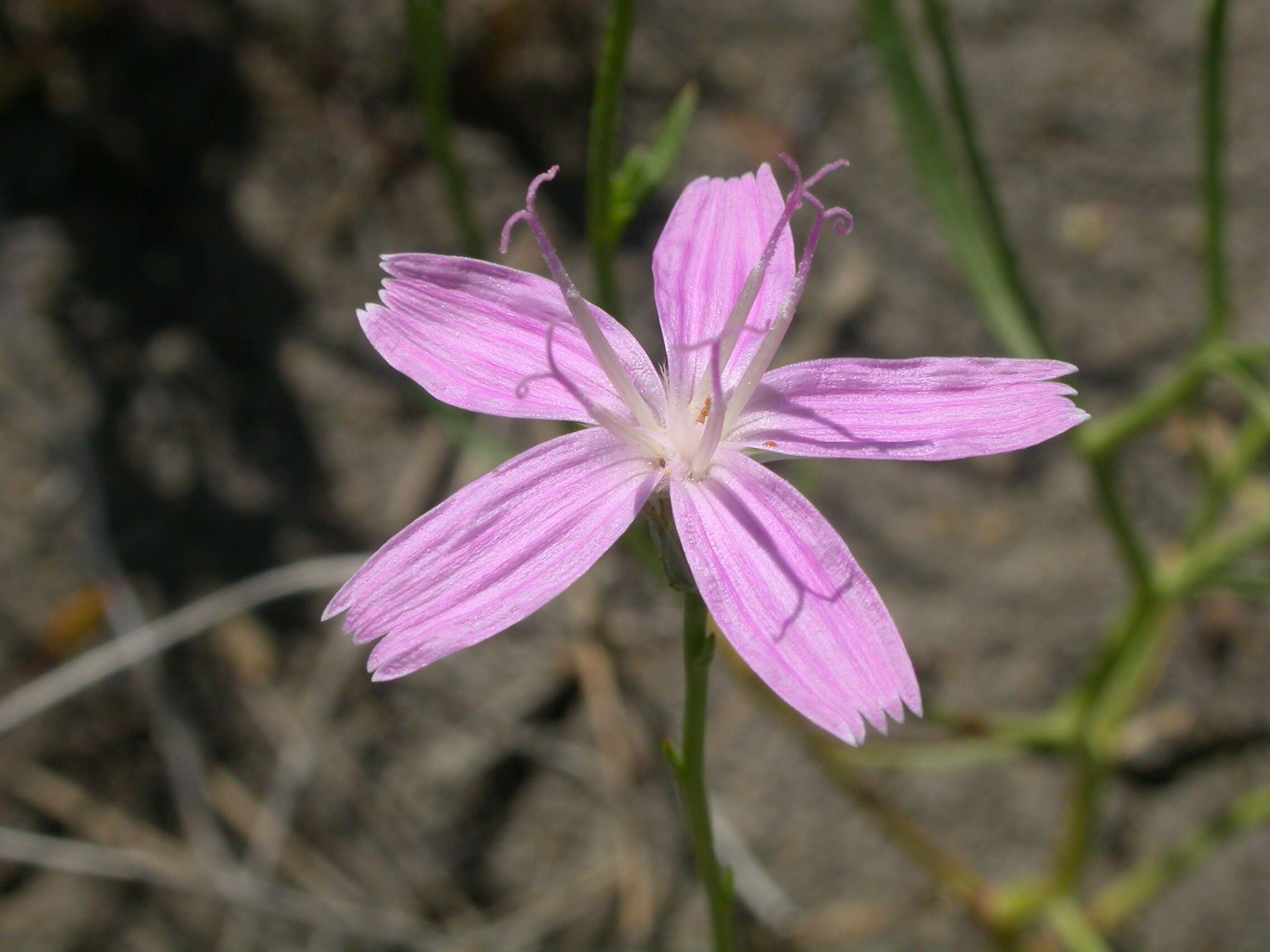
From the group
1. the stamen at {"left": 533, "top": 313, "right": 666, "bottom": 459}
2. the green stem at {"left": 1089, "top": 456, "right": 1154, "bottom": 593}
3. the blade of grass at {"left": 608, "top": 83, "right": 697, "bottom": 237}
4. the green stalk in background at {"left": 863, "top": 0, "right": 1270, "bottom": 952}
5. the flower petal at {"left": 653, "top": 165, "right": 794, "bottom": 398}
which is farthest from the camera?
the green stem at {"left": 1089, "top": 456, "right": 1154, "bottom": 593}

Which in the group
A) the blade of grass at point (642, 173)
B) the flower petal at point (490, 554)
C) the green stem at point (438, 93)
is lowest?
the flower petal at point (490, 554)

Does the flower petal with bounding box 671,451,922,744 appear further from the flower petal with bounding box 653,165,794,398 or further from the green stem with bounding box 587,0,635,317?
the green stem with bounding box 587,0,635,317

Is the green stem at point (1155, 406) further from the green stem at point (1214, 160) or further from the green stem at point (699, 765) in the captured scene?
the green stem at point (699, 765)

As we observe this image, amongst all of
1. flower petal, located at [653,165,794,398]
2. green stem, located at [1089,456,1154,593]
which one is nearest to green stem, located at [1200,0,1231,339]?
green stem, located at [1089,456,1154,593]

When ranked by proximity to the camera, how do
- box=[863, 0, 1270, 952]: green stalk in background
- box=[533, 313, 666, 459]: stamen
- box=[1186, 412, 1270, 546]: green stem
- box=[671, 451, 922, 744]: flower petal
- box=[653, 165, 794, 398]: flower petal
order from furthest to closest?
1. box=[1186, 412, 1270, 546]: green stem
2. box=[863, 0, 1270, 952]: green stalk in background
3. box=[653, 165, 794, 398]: flower petal
4. box=[533, 313, 666, 459]: stamen
5. box=[671, 451, 922, 744]: flower petal

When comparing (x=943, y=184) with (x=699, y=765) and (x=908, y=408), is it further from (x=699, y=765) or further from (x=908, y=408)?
(x=699, y=765)

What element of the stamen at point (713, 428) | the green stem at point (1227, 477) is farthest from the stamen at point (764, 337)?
the green stem at point (1227, 477)
